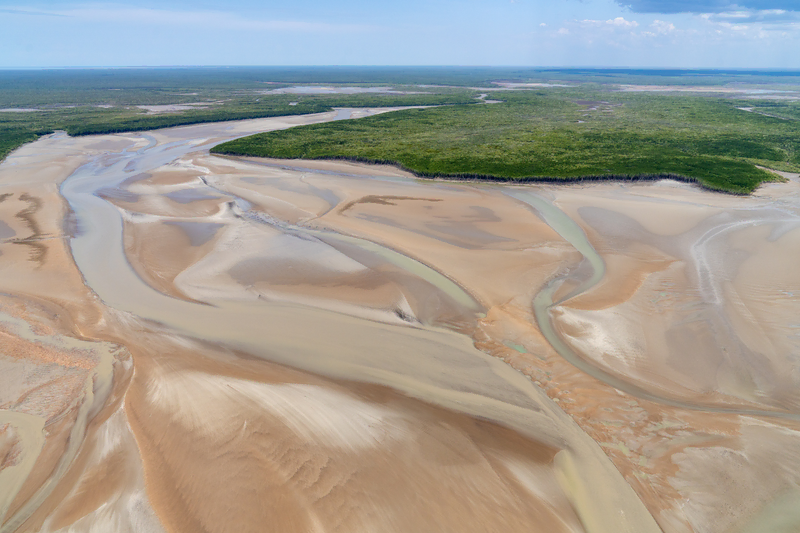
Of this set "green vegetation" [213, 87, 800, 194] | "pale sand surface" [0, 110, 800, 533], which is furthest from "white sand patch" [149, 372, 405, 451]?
"green vegetation" [213, 87, 800, 194]

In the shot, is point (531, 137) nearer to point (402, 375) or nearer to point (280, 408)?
point (402, 375)

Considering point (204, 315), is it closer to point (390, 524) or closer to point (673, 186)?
point (390, 524)

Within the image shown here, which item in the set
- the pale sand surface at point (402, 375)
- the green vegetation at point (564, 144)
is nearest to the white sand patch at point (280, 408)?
the pale sand surface at point (402, 375)

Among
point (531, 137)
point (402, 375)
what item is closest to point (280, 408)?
point (402, 375)

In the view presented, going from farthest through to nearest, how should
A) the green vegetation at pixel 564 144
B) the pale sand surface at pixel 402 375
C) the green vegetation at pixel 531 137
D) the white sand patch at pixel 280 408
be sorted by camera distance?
1. the green vegetation at pixel 531 137
2. the green vegetation at pixel 564 144
3. the white sand patch at pixel 280 408
4. the pale sand surface at pixel 402 375

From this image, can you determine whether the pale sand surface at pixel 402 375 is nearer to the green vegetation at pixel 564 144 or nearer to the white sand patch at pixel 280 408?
the white sand patch at pixel 280 408

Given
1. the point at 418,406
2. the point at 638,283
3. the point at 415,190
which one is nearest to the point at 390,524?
the point at 418,406
